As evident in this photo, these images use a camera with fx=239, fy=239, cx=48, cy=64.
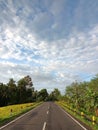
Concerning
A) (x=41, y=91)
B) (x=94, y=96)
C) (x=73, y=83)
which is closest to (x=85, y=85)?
(x=73, y=83)

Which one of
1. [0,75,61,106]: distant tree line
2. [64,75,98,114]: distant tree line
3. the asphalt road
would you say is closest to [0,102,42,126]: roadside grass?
the asphalt road

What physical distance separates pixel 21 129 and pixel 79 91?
43288mm

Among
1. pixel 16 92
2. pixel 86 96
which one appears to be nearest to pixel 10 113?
pixel 86 96

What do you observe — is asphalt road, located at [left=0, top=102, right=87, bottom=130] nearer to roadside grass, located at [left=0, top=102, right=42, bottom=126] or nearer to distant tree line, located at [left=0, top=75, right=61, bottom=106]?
roadside grass, located at [left=0, top=102, right=42, bottom=126]

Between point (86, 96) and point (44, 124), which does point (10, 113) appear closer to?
point (86, 96)

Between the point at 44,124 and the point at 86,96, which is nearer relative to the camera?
the point at 44,124

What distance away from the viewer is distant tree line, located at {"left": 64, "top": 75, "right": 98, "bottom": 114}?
1378 inches

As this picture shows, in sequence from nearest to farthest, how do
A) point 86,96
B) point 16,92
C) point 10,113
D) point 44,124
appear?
point 44,124
point 10,113
point 86,96
point 16,92

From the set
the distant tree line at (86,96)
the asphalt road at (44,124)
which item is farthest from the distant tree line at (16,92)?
the asphalt road at (44,124)

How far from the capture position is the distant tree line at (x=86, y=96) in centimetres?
3499

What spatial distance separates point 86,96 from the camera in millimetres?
37969

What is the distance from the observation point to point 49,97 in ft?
636

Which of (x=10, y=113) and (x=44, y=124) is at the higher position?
(x=10, y=113)

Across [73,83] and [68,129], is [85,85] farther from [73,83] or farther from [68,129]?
[68,129]
